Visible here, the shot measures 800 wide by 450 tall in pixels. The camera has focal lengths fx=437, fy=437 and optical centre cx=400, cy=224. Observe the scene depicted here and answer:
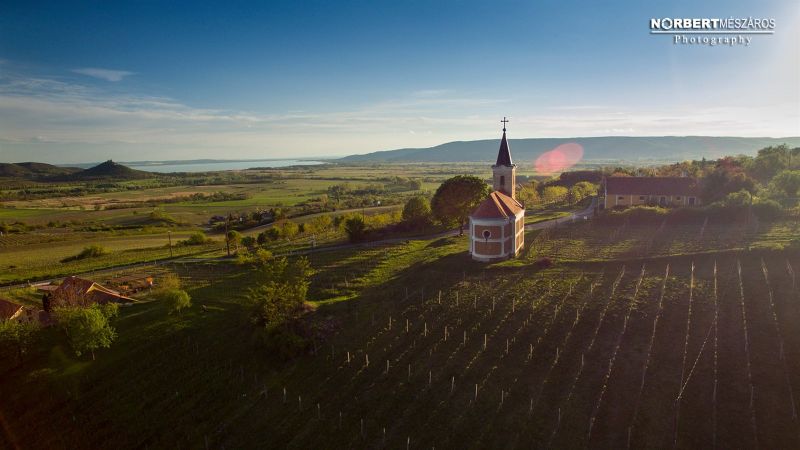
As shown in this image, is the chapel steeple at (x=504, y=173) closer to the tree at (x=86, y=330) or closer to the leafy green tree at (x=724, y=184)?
the leafy green tree at (x=724, y=184)

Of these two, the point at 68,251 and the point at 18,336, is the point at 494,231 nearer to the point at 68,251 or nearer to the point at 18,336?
the point at 18,336

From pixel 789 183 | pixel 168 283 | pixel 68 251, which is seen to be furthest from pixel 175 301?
pixel 789 183

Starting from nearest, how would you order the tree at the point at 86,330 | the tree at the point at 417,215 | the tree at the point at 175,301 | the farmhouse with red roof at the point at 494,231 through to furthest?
the tree at the point at 86,330, the tree at the point at 175,301, the farmhouse with red roof at the point at 494,231, the tree at the point at 417,215

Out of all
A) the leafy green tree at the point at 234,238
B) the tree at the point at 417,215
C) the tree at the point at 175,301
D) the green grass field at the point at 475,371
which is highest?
the tree at the point at 417,215

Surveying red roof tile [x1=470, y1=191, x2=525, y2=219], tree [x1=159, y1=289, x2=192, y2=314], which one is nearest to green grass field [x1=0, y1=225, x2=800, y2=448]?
tree [x1=159, y1=289, x2=192, y2=314]

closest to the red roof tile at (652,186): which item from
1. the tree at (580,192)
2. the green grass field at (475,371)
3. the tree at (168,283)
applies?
the tree at (580,192)
